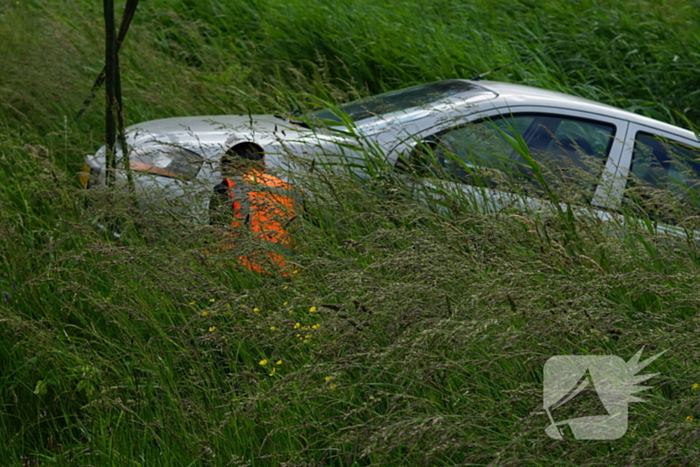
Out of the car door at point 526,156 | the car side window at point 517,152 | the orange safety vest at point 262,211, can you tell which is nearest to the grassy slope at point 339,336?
the orange safety vest at point 262,211

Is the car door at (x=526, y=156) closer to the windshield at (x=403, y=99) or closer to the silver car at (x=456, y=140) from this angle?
the silver car at (x=456, y=140)

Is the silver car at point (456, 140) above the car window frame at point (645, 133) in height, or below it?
above

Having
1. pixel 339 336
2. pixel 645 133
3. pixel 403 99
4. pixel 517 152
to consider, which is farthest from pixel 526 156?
pixel 339 336

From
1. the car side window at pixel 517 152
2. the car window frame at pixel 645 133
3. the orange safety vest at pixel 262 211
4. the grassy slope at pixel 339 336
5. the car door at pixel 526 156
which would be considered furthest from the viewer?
the car window frame at pixel 645 133

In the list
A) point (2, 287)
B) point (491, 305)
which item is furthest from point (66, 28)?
point (491, 305)

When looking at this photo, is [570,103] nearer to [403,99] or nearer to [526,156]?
[403,99]

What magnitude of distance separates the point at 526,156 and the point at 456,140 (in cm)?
67

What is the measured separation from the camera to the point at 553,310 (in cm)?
216

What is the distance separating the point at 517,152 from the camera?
408 centimetres

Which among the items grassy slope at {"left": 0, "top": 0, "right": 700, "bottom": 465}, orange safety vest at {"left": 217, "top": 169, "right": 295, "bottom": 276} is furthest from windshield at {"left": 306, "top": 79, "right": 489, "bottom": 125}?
grassy slope at {"left": 0, "top": 0, "right": 700, "bottom": 465}

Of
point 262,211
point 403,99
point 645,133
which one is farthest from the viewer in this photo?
point 403,99

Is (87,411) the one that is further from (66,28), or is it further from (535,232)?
(66,28)

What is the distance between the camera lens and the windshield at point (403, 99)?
15.6 feet

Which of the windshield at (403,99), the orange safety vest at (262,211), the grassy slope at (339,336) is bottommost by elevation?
the grassy slope at (339,336)
